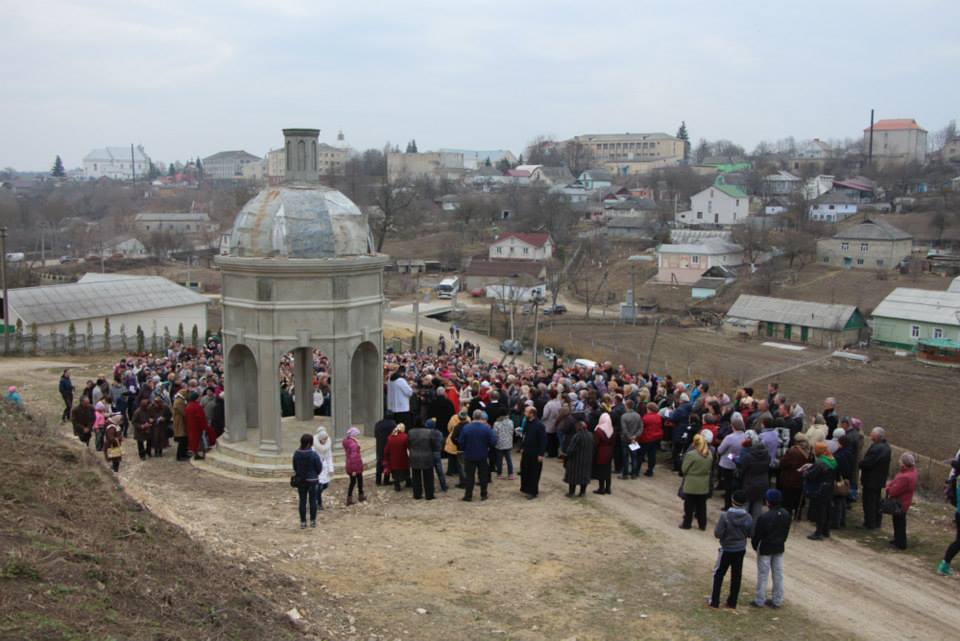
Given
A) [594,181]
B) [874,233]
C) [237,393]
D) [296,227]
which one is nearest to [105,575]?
[296,227]

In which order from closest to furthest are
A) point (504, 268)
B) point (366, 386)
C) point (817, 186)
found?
point (366, 386)
point (504, 268)
point (817, 186)

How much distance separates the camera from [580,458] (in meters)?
13.6

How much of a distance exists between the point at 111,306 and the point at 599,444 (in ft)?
109

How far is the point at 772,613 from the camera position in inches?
372

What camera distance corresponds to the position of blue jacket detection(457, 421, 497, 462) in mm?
13320

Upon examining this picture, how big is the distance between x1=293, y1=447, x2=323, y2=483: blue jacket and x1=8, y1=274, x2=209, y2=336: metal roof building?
99.0ft

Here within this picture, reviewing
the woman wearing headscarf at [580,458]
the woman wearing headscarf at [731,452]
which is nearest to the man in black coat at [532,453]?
the woman wearing headscarf at [580,458]

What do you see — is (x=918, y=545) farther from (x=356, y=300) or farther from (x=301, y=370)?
(x=301, y=370)

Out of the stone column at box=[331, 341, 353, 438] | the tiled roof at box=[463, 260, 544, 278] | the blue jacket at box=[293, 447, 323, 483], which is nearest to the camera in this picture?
the blue jacket at box=[293, 447, 323, 483]

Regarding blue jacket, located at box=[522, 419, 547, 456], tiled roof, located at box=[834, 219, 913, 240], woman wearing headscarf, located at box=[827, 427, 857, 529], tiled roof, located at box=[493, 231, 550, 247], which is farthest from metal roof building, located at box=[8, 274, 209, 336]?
tiled roof, located at box=[834, 219, 913, 240]

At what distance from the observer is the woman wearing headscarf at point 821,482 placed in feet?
38.7

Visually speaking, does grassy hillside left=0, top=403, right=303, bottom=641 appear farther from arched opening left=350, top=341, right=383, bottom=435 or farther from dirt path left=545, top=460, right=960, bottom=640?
arched opening left=350, top=341, right=383, bottom=435

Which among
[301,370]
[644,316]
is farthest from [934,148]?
[301,370]

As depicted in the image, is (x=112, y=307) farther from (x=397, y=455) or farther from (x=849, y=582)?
(x=849, y=582)
